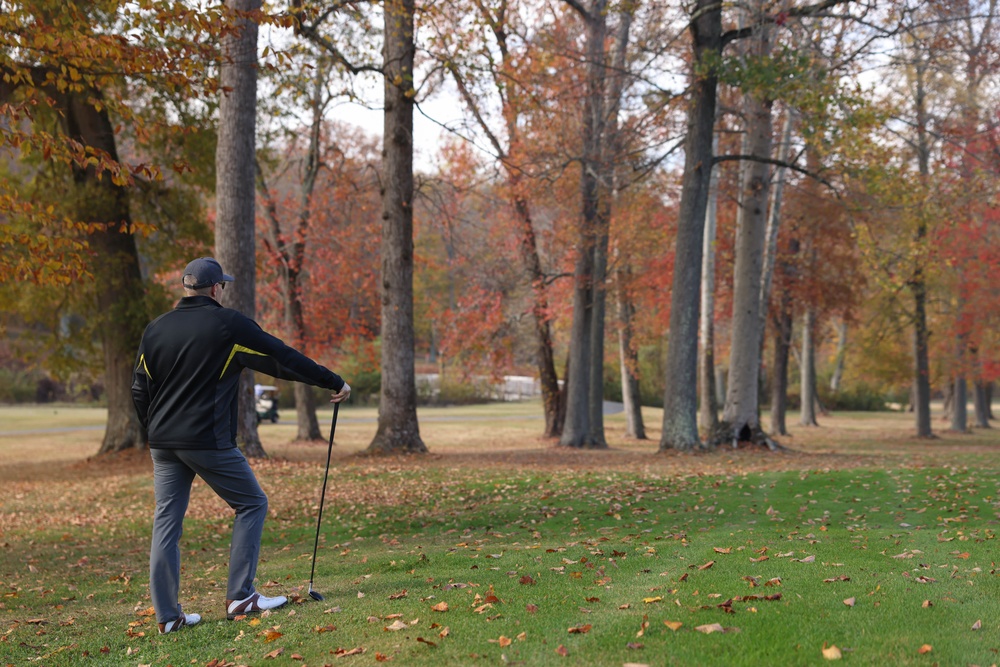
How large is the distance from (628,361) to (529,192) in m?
7.89

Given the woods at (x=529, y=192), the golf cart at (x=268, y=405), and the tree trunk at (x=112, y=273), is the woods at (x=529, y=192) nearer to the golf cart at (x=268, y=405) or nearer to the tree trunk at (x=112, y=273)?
the tree trunk at (x=112, y=273)

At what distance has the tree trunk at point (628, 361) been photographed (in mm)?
26530

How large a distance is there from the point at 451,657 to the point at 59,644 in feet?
8.55

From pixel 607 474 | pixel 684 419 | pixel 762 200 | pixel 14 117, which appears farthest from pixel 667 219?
pixel 14 117

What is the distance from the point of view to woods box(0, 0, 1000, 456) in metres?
13.7

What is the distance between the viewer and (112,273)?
17328mm

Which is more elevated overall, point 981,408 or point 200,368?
point 200,368

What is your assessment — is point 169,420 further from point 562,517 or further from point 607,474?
point 607,474

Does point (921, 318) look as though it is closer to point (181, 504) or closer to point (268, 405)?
point (268, 405)

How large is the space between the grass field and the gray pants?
0.30 metres

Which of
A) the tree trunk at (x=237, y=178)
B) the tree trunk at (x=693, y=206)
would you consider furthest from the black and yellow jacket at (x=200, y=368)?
the tree trunk at (x=693, y=206)

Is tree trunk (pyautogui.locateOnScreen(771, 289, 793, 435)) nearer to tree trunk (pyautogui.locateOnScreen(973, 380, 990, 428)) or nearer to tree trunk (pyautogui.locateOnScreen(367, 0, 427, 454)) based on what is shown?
tree trunk (pyautogui.locateOnScreen(973, 380, 990, 428))

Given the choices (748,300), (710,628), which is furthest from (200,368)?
(748,300)

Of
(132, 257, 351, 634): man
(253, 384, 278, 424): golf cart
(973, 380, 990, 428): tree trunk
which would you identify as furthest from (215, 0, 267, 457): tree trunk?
(973, 380, 990, 428): tree trunk
